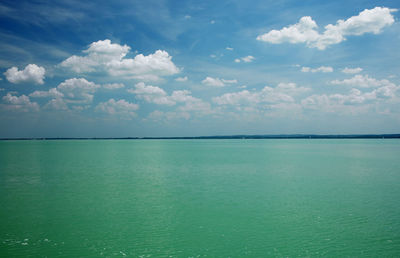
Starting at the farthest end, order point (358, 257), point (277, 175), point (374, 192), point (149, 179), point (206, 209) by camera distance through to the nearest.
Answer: point (277, 175) < point (149, 179) < point (374, 192) < point (206, 209) < point (358, 257)

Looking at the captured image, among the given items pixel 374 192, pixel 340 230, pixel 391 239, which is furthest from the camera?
pixel 374 192

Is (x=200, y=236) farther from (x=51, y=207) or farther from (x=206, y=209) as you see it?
(x=51, y=207)

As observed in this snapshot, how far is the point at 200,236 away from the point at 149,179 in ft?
50.2

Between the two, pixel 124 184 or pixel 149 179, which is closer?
pixel 124 184

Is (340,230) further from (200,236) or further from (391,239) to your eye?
(200,236)

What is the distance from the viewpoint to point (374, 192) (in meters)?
19.7

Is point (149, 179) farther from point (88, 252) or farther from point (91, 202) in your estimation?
point (88, 252)

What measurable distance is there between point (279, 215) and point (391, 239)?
15.6 feet

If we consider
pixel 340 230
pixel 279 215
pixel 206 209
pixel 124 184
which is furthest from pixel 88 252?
pixel 124 184

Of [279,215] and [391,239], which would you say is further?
[279,215]

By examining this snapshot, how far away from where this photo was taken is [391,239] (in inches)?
432

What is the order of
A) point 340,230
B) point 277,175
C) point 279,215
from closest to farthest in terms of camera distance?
point 340,230 < point 279,215 < point 277,175

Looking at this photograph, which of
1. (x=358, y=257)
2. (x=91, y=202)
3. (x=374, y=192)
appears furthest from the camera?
(x=374, y=192)

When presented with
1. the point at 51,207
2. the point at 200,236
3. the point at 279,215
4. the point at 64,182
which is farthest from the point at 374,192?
the point at 64,182
